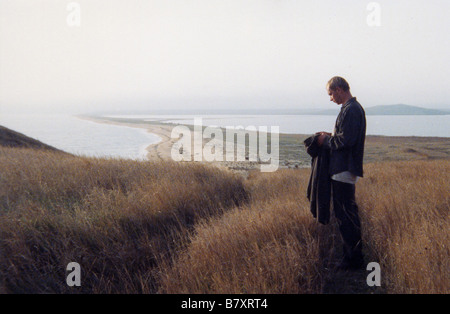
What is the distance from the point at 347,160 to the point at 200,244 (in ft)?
6.62

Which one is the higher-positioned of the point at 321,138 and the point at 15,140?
the point at 321,138

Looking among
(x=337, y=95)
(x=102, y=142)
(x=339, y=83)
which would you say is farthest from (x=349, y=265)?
(x=102, y=142)

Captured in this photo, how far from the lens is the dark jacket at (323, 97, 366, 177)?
3129mm

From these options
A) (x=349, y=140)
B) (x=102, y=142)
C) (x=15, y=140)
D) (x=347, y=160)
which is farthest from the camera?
(x=102, y=142)

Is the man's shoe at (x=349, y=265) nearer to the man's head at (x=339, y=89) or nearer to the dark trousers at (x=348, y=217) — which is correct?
the dark trousers at (x=348, y=217)

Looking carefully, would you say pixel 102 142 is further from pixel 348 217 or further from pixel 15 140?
pixel 348 217

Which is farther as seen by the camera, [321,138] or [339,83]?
[321,138]

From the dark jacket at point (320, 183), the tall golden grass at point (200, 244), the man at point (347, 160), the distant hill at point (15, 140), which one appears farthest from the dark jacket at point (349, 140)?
the distant hill at point (15, 140)

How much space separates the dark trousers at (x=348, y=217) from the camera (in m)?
3.28

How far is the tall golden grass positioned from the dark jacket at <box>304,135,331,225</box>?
1.10 feet

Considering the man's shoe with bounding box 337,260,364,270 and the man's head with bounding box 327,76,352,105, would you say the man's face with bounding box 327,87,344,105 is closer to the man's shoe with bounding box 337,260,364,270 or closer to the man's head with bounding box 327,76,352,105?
the man's head with bounding box 327,76,352,105

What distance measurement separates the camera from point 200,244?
383 cm
